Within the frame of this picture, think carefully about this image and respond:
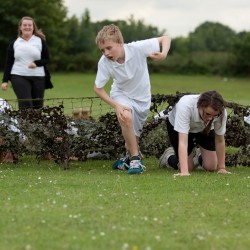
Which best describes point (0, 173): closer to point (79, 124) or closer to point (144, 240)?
point (79, 124)

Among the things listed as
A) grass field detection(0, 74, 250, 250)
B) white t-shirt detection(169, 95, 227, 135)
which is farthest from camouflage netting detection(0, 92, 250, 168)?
white t-shirt detection(169, 95, 227, 135)

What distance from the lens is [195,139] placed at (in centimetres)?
1123

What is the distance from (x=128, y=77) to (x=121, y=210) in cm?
341

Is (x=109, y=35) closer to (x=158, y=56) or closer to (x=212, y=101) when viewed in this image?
(x=158, y=56)

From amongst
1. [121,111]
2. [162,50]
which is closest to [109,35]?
[162,50]

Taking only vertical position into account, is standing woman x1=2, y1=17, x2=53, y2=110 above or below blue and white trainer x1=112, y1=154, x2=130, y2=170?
above

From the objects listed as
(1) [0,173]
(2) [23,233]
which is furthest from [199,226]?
(1) [0,173]

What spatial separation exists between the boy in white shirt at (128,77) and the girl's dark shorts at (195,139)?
49 cm

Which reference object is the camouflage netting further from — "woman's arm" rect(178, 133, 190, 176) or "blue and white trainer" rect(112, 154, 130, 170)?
"woman's arm" rect(178, 133, 190, 176)

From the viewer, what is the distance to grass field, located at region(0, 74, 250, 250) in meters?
6.75

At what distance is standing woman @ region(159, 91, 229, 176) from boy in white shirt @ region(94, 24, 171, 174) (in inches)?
22.4

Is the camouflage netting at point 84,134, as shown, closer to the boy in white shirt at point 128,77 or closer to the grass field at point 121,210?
the grass field at point 121,210

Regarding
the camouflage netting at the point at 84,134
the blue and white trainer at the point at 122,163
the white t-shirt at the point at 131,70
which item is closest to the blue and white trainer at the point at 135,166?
the blue and white trainer at the point at 122,163

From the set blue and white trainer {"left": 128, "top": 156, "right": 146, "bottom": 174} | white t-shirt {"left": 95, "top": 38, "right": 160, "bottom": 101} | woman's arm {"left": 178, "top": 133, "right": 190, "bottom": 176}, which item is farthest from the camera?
white t-shirt {"left": 95, "top": 38, "right": 160, "bottom": 101}
